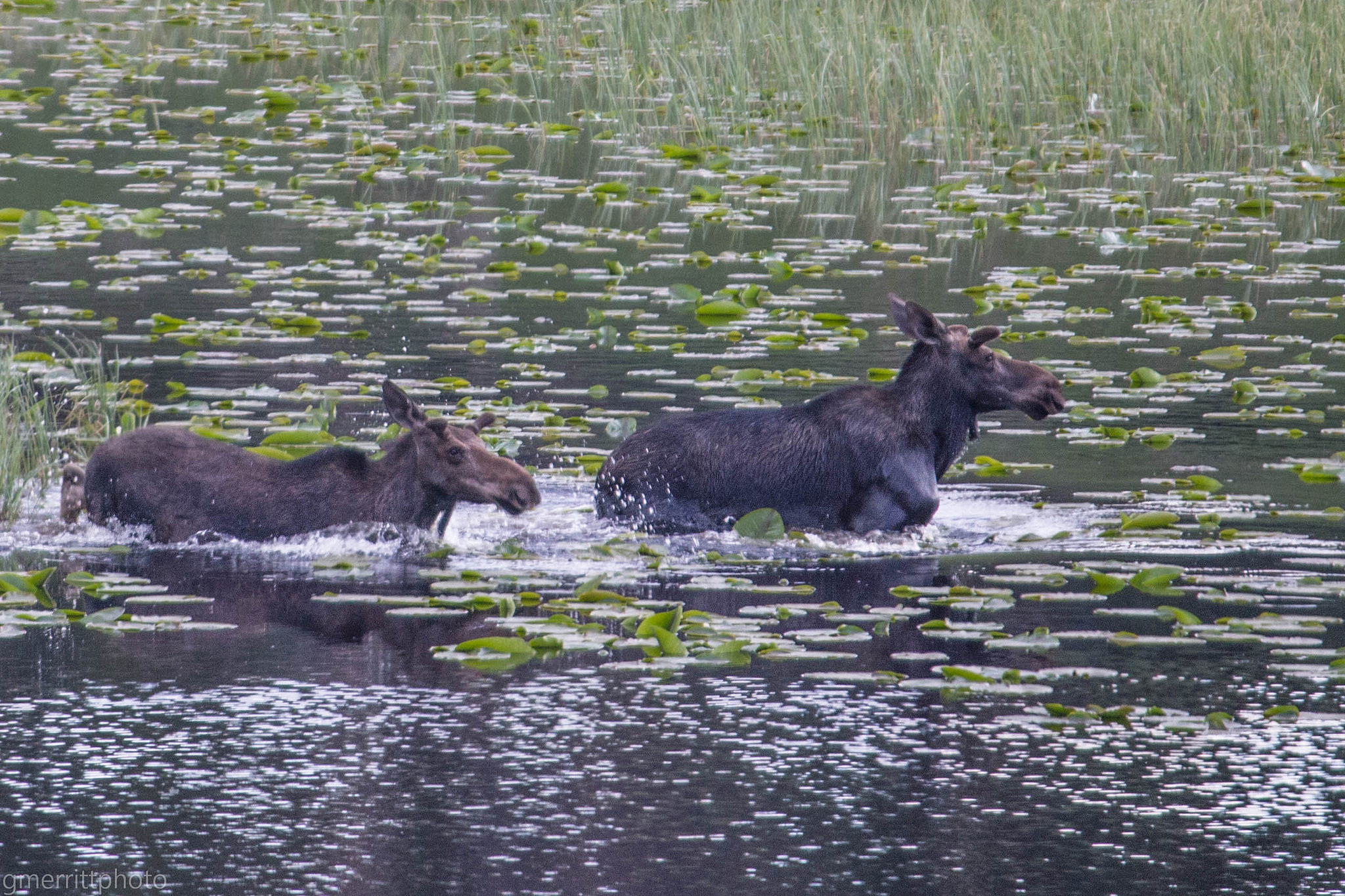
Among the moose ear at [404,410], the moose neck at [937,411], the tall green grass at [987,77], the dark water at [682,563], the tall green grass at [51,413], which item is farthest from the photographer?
the tall green grass at [987,77]

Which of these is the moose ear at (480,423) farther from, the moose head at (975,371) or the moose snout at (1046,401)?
the moose snout at (1046,401)

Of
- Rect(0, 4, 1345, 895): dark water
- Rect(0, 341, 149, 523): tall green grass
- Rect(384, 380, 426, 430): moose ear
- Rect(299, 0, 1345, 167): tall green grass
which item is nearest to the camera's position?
Rect(0, 4, 1345, 895): dark water

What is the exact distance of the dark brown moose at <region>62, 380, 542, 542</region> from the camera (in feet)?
32.2

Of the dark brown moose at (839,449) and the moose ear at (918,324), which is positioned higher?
the moose ear at (918,324)

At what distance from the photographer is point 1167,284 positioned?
52.6 feet

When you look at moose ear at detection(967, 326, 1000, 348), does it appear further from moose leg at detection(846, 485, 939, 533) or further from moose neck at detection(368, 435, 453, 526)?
moose neck at detection(368, 435, 453, 526)

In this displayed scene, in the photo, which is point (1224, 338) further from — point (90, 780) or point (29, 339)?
point (90, 780)

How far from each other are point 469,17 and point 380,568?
18.4 m

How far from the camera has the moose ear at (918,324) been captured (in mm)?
10766

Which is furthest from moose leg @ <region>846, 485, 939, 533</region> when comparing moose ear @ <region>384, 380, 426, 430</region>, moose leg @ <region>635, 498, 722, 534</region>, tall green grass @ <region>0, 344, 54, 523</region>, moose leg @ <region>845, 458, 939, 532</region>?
tall green grass @ <region>0, 344, 54, 523</region>

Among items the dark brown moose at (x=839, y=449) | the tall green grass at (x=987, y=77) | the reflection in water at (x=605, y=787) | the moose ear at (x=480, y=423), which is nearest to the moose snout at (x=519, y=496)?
the moose ear at (x=480, y=423)

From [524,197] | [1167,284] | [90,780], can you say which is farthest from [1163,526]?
[524,197]

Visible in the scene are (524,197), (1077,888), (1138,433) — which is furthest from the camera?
(524,197)

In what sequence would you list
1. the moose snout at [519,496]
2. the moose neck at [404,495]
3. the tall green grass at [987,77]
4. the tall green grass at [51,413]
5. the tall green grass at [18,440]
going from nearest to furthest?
the moose snout at [519,496] < the moose neck at [404,495] < the tall green grass at [18,440] < the tall green grass at [51,413] < the tall green grass at [987,77]
